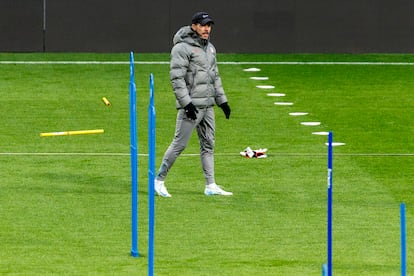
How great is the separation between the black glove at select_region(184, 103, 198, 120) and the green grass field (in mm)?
1011

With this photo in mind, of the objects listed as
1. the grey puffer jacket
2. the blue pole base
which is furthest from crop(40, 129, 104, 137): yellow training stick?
the blue pole base

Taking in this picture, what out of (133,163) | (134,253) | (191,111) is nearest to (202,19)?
(191,111)

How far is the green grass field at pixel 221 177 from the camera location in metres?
14.9

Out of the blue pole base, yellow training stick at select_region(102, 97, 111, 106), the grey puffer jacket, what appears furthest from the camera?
yellow training stick at select_region(102, 97, 111, 106)

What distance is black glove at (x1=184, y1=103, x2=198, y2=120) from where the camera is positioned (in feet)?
57.2

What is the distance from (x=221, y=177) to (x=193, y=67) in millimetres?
2188

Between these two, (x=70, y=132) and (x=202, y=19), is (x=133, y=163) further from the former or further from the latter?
(x=70, y=132)

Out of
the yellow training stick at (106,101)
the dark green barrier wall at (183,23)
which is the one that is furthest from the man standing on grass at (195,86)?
the dark green barrier wall at (183,23)

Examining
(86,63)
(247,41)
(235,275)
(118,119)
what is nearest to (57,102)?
(118,119)

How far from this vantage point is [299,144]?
72.5 ft

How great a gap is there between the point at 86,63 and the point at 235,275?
17.3 metres

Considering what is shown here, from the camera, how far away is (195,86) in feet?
58.1

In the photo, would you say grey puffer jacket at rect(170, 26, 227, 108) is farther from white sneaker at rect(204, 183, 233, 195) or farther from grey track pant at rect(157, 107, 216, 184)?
white sneaker at rect(204, 183, 233, 195)

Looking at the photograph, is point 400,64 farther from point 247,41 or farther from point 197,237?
point 197,237
